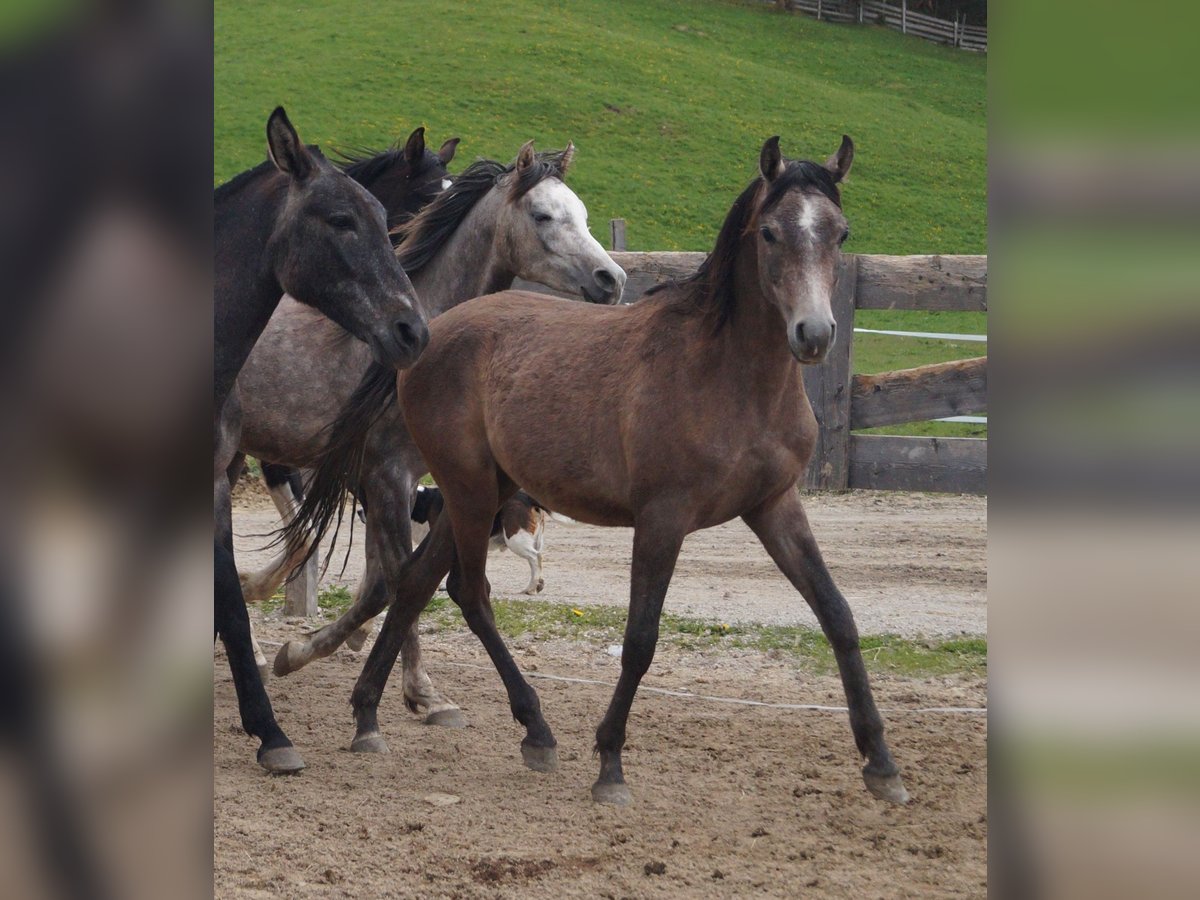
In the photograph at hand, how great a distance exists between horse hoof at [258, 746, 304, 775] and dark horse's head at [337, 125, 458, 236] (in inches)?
102

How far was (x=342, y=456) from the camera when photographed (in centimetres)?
546

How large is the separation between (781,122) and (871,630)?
2805 centimetres

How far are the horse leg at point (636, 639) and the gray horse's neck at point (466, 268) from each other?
6.50ft

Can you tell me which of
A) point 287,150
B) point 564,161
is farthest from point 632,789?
point 564,161

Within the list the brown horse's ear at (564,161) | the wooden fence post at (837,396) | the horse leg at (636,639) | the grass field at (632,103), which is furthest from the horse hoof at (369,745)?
the grass field at (632,103)

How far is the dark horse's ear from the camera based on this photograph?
4.15 meters

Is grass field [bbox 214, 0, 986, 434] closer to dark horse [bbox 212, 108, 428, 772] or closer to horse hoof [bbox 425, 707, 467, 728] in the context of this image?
horse hoof [bbox 425, 707, 467, 728]

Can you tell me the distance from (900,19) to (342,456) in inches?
1924

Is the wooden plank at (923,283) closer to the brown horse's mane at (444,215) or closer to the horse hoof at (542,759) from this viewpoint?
the brown horse's mane at (444,215)

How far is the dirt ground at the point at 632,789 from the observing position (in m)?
3.53

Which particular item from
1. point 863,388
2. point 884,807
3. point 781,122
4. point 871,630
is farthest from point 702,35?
point 884,807

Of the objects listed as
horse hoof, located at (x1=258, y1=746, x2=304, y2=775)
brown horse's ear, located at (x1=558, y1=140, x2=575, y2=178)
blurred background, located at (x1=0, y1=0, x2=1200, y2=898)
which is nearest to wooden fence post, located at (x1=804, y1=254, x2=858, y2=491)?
brown horse's ear, located at (x1=558, y1=140, x2=575, y2=178)

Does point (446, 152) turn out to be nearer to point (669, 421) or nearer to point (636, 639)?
point (669, 421)
